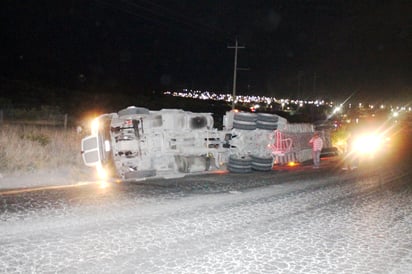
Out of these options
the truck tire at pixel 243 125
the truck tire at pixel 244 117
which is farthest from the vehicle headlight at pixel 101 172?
the truck tire at pixel 244 117

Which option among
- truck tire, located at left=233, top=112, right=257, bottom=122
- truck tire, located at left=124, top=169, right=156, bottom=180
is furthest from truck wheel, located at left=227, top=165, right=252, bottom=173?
truck tire, located at left=124, top=169, right=156, bottom=180

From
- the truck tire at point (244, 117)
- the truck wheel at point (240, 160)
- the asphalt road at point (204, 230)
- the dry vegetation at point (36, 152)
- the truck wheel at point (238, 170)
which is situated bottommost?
the asphalt road at point (204, 230)

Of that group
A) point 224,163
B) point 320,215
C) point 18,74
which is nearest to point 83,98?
point 18,74

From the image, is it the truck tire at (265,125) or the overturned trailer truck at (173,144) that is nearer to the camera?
the overturned trailer truck at (173,144)

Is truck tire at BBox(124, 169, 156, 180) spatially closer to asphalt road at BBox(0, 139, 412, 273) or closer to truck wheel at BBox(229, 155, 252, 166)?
asphalt road at BBox(0, 139, 412, 273)

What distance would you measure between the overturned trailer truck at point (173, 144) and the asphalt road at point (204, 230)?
1.87 metres

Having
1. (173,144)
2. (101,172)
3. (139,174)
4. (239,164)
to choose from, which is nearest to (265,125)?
(239,164)

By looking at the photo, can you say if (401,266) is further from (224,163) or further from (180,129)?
(224,163)

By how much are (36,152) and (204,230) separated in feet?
29.6

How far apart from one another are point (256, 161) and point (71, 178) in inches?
266

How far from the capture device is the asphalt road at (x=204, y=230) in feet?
17.5

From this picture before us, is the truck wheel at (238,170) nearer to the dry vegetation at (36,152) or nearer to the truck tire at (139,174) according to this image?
the truck tire at (139,174)

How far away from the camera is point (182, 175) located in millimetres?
13742

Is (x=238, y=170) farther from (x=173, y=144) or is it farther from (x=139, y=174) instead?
(x=139, y=174)
